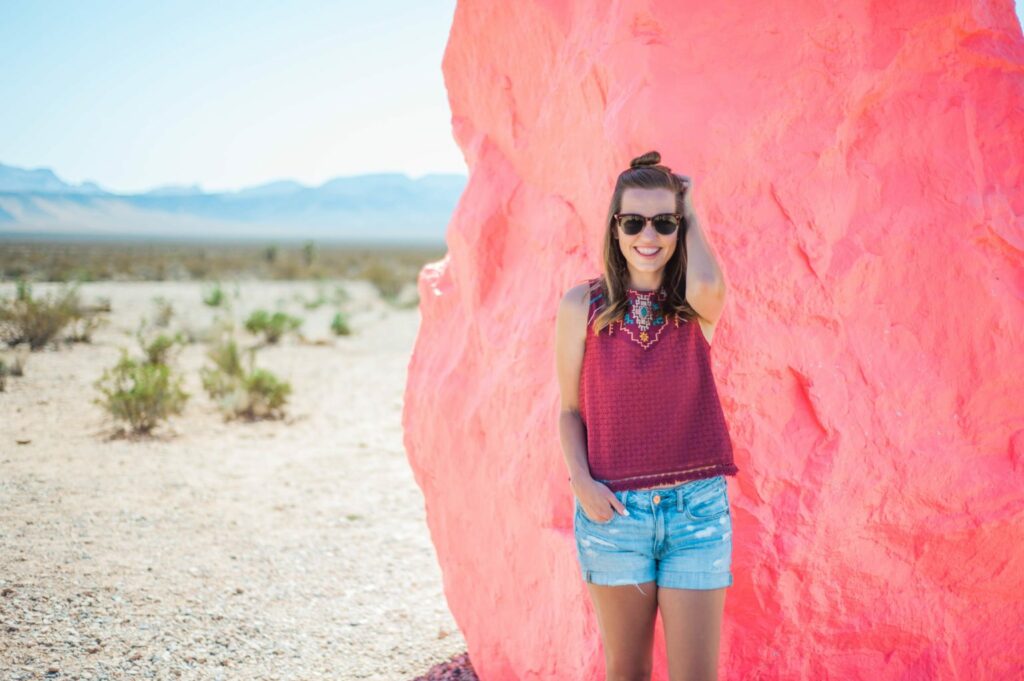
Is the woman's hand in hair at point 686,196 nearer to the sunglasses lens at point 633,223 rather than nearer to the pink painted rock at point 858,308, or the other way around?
the sunglasses lens at point 633,223

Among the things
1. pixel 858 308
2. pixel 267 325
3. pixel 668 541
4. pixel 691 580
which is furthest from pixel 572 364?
pixel 267 325

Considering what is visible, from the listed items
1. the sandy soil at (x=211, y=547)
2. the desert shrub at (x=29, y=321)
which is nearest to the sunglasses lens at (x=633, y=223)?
the sandy soil at (x=211, y=547)

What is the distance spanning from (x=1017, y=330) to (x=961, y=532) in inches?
26.1

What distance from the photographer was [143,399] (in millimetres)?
8039

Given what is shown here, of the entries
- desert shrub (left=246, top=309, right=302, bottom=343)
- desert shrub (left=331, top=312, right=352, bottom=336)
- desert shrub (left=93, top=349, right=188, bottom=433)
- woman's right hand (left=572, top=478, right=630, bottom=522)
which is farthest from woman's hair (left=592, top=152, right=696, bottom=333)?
desert shrub (left=331, top=312, right=352, bottom=336)

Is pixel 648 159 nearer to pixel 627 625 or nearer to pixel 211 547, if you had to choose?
pixel 627 625

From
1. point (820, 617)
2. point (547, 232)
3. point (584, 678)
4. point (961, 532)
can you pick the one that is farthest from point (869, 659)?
point (547, 232)

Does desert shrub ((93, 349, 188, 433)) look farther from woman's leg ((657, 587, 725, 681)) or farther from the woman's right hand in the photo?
woman's leg ((657, 587, 725, 681))

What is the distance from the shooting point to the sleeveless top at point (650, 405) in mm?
2184

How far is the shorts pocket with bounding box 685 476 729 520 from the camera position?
2.15 meters

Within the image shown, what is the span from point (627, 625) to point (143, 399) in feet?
23.0

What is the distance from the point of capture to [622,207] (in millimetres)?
2281

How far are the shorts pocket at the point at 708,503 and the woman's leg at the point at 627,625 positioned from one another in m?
0.22

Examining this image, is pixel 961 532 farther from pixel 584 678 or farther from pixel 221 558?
pixel 221 558
